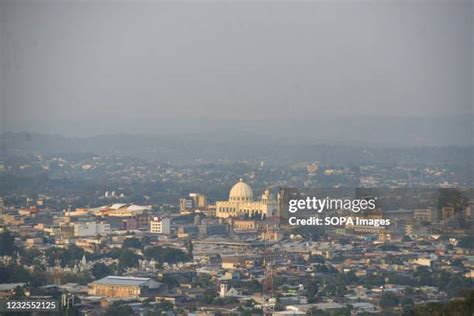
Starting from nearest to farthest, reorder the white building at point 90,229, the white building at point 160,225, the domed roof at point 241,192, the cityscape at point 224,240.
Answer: the cityscape at point 224,240 → the white building at point 90,229 → the domed roof at point 241,192 → the white building at point 160,225

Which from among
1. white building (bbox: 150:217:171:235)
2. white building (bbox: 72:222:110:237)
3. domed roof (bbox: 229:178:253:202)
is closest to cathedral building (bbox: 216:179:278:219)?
domed roof (bbox: 229:178:253:202)

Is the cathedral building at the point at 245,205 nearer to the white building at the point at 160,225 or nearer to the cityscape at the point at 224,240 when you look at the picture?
the cityscape at the point at 224,240

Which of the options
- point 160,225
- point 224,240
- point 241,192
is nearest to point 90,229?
point 160,225

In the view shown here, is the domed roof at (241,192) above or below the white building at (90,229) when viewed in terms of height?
above

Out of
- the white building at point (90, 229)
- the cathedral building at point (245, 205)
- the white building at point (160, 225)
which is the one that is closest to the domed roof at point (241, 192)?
the cathedral building at point (245, 205)

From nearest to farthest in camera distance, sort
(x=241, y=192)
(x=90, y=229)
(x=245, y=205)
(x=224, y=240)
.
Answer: (x=224, y=240)
(x=90, y=229)
(x=245, y=205)
(x=241, y=192)

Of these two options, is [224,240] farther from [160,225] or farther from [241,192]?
[160,225]

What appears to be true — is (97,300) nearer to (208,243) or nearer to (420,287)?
(420,287)
